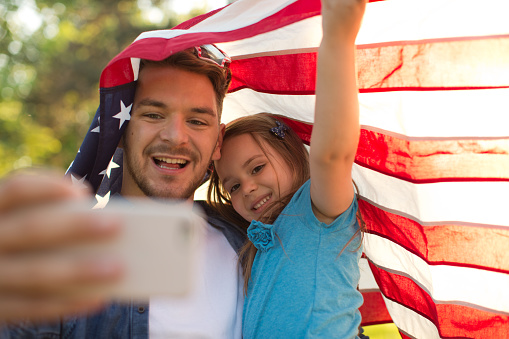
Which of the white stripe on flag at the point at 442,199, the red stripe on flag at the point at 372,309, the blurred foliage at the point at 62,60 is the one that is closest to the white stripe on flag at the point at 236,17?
the white stripe on flag at the point at 442,199

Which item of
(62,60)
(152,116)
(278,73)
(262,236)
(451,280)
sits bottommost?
(451,280)

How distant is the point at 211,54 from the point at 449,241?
1.29 meters

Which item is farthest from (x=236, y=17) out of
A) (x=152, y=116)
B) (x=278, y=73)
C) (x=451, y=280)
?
(x=451, y=280)

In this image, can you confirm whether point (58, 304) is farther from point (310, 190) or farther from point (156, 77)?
point (156, 77)

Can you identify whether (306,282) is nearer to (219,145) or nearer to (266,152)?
(266,152)

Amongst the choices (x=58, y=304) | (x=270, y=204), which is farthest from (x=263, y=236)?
(x=58, y=304)

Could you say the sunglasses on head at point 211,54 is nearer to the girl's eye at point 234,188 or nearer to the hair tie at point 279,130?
the hair tie at point 279,130

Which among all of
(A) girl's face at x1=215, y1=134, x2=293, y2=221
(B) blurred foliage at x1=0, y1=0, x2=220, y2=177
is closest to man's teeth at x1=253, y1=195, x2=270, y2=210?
(A) girl's face at x1=215, y1=134, x2=293, y2=221

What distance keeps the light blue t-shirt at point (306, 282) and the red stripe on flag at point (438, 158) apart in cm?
24

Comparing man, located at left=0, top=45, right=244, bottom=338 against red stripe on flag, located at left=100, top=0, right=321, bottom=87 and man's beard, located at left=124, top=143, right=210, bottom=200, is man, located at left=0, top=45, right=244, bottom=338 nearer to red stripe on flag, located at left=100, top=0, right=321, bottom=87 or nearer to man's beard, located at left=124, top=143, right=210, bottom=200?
man's beard, located at left=124, top=143, right=210, bottom=200

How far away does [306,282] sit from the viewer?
5.87 ft

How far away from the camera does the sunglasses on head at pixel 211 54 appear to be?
2.22 meters

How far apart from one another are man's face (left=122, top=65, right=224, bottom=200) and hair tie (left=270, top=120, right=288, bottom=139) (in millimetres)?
293

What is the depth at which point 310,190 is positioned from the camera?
1.80 meters
